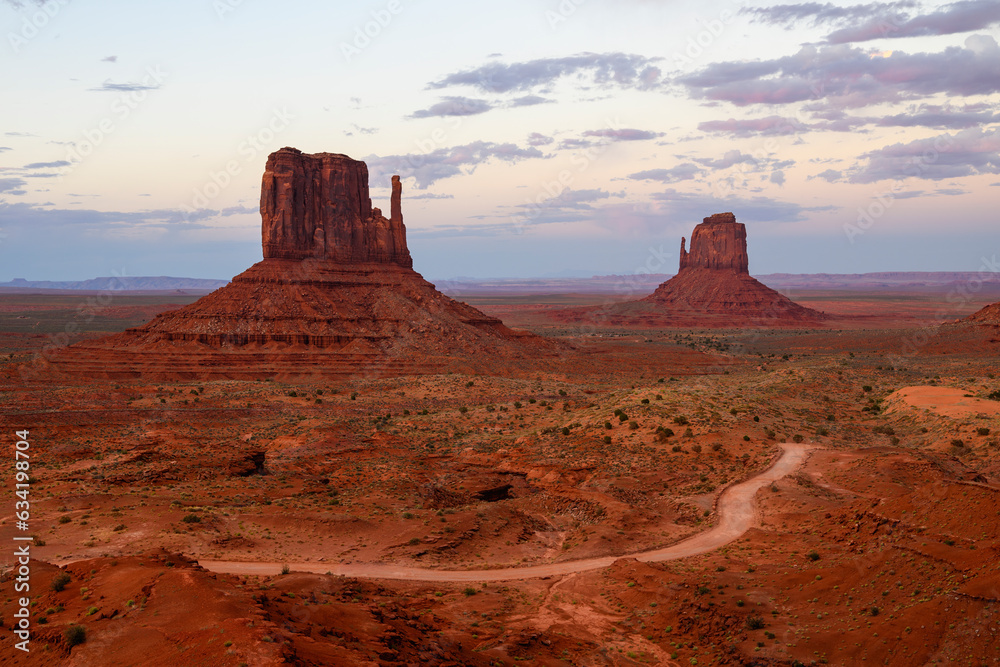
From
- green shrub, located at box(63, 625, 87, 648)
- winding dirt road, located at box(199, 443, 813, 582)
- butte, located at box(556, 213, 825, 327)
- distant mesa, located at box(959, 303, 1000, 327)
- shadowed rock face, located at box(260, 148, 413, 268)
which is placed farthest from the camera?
butte, located at box(556, 213, 825, 327)

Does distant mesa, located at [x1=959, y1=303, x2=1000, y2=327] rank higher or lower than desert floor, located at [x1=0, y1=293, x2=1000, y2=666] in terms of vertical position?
higher

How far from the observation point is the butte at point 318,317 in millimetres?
85062

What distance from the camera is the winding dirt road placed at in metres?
26.2

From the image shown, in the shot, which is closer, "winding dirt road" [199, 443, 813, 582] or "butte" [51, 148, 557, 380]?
"winding dirt road" [199, 443, 813, 582]

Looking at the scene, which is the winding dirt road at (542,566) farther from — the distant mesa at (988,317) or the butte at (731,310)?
the butte at (731,310)

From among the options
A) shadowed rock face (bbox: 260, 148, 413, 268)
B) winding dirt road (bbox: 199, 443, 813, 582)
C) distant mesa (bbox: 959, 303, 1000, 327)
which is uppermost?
shadowed rock face (bbox: 260, 148, 413, 268)

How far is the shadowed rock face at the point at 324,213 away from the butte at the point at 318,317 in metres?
0.14

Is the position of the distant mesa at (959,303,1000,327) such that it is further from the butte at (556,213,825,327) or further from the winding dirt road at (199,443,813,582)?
the winding dirt road at (199,443,813,582)

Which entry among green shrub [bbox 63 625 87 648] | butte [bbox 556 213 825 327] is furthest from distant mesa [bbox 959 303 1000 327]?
green shrub [bbox 63 625 87 648]

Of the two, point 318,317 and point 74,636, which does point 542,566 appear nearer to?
point 74,636

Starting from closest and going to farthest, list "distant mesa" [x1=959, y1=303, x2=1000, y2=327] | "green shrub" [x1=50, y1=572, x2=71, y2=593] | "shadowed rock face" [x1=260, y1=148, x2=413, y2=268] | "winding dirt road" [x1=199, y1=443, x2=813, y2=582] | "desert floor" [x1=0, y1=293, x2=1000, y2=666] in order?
"desert floor" [x1=0, y1=293, x2=1000, y2=666], "green shrub" [x1=50, y1=572, x2=71, y2=593], "winding dirt road" [x1=199, y1=443, x2=813, y2=582], "shadowed rock face" [x1=260, y1=148, x2=413, y2=268], "distant mesa" [x1=959, y1=303, x2=1000, y2=327]

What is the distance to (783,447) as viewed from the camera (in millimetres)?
40250

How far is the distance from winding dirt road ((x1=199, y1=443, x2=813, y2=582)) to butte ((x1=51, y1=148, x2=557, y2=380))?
185 feet

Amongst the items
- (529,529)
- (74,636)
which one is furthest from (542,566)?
(74,636)
